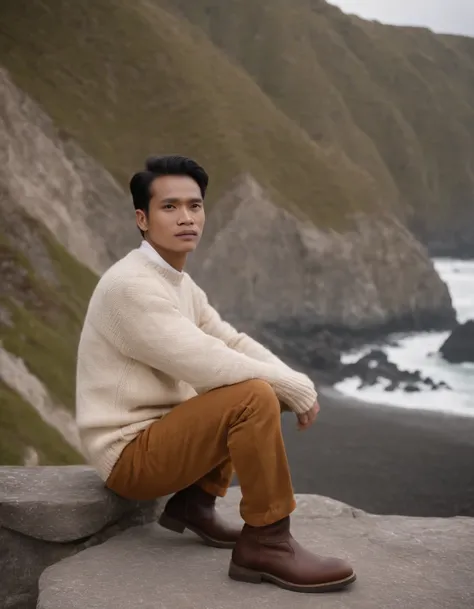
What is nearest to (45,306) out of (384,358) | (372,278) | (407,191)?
(384,358)

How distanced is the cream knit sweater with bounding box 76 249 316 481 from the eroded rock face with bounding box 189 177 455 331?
44.9 metres

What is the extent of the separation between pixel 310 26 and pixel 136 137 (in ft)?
180

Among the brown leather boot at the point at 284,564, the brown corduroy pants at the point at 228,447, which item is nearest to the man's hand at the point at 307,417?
the brown corduroy pants at the point at 228,447

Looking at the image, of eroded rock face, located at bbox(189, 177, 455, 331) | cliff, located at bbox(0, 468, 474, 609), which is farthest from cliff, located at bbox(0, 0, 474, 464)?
cliff, located at bbox(0, 468, 474, 609)

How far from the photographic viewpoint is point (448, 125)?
112 m

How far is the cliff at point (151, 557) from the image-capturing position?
4793 mm

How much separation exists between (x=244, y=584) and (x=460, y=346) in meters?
43.0

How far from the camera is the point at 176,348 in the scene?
16.2 feet

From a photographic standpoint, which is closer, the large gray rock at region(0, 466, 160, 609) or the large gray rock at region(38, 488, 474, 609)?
the large gray rock at region(38, 488, 474, 609)

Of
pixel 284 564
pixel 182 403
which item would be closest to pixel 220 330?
pixel 182 403

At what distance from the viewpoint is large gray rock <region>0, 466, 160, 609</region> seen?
5586mm

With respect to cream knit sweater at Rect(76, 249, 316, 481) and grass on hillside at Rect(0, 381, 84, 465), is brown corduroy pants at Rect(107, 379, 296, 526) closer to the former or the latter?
cream knit sweater at Rect(76, 249, 316, 481)

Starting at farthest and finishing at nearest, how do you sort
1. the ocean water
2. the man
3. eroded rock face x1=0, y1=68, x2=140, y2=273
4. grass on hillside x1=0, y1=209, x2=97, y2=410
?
eroded rock face x1=0, y1=68, x2=140, y2=273 → the ocean water → grass on hillside x1=0, y1=209, x2=97, y2=410 → the man

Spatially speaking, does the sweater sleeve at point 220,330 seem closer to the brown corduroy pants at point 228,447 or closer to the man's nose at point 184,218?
the man's nose at point 184,218
